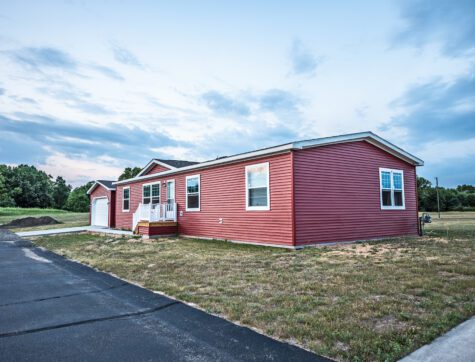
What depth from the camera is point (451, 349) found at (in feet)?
10.4

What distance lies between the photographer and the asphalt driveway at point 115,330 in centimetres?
316

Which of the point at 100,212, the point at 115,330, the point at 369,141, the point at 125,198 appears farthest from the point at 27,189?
the point at 115,330

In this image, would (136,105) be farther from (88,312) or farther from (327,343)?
(327,343)

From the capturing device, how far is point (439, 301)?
4.66 meters

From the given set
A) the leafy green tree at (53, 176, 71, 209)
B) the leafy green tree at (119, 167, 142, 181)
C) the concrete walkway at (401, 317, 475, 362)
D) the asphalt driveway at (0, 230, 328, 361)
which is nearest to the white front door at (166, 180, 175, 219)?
the asphalt driveway at (0, 230, 328, 361)

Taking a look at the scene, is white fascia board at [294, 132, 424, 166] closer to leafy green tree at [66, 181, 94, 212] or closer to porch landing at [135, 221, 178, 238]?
porch landing at [135, 221, 178, 238]

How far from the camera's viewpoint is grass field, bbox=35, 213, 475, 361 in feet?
11.5

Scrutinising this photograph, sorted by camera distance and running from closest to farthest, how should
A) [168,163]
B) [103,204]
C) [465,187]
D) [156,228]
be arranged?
1. [156,228]
2. [168,163]
3. [103,204]
4. [465,187]

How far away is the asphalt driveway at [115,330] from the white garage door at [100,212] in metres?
19.1

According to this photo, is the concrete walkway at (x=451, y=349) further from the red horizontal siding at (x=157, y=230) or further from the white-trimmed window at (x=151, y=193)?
the white-trimmed window at (x=151, y=193)

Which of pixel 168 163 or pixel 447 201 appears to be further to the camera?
pixel 447 201

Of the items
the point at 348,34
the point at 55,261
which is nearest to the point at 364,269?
the point at 55,261

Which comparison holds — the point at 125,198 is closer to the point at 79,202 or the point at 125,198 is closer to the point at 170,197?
the point at 170,197

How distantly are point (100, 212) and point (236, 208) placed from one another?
55.0 feet
